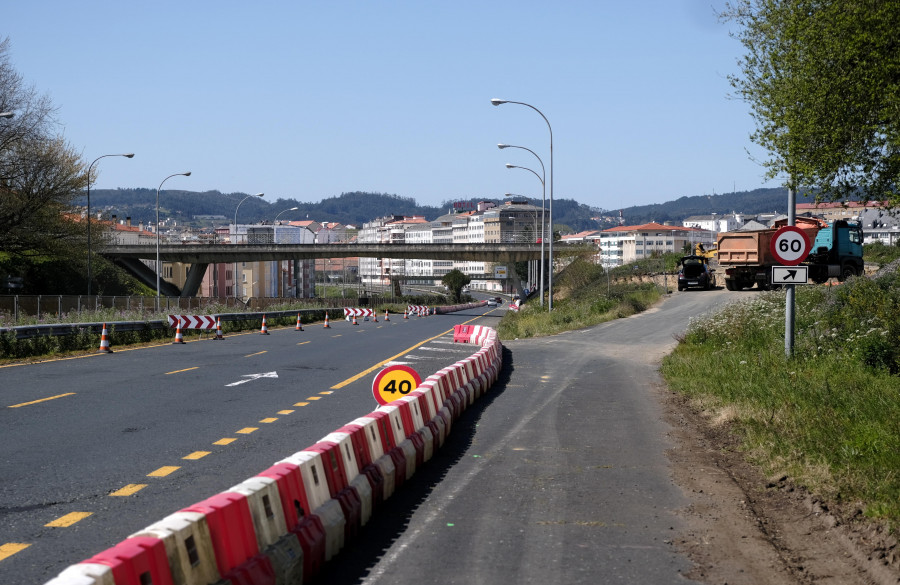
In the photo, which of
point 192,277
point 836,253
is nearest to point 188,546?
point 836,253

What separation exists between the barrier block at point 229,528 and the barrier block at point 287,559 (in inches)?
5.0

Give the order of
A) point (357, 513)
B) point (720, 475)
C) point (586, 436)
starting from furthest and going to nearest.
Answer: point (586, 436)
point (720, 475)
point (357, 513)

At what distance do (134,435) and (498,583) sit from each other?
700 centimetres

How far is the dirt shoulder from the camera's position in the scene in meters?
6.32

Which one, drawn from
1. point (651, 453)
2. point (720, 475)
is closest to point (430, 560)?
point (720, 475)

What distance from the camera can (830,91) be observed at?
687 inches

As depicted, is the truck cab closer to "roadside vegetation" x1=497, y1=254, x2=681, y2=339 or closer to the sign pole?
"roadside vegetation" x1=497, y1=254, x2=681, y2=339

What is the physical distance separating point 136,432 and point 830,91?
13760mm

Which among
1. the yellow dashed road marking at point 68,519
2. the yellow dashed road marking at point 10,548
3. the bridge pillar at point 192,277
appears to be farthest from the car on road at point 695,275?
the bridge pillar at point 192,277

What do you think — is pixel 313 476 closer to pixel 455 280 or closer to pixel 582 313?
pixel 582 313

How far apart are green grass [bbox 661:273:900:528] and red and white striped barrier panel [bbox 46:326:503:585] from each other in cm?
402

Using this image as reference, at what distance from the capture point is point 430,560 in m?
6.50

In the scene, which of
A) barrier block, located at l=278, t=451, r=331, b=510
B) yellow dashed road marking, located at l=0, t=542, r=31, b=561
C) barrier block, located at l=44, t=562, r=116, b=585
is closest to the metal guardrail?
yellow dashed road marking, located at l=0, t=542, r=31, b=561

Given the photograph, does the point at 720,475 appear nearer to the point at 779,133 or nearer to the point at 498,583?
the point at 498,583
